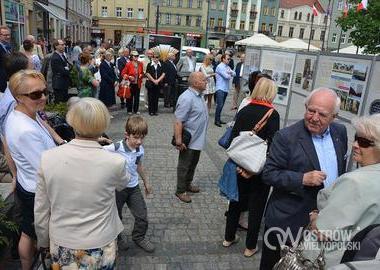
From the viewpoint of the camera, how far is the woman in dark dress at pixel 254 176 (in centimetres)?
342

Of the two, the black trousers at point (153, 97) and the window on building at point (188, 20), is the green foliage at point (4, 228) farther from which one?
the window on building at point (188, 20)

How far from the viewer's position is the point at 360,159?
2016 mm

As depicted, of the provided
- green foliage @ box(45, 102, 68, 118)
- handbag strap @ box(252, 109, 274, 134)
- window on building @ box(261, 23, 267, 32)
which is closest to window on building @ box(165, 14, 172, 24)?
window on building @ box(261, 23, 267, 32)

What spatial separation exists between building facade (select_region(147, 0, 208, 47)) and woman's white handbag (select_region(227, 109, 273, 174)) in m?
68.1

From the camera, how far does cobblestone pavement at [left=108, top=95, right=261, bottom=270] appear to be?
11.8ft

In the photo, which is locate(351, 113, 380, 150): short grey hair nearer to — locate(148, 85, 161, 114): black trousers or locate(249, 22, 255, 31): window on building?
locate(148, 85, 161, 114): black trousers

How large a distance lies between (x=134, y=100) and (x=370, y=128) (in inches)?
341

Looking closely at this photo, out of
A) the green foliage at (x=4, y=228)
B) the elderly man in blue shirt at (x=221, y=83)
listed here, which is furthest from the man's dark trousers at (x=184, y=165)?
the elderly man in blue shirt at (x=221, y=83)

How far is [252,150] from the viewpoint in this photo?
3363 mm

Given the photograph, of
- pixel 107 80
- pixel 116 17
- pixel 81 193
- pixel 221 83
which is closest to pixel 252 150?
pixel 81 193

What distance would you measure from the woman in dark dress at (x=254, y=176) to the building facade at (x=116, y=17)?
7013cm

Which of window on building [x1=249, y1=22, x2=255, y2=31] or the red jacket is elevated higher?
window on building [x1=249, y1=22, x2=255, y2=31]

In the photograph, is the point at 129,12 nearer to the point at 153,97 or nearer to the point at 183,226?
the point at 153,97

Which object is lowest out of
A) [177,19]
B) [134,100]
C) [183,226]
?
[183,226]
